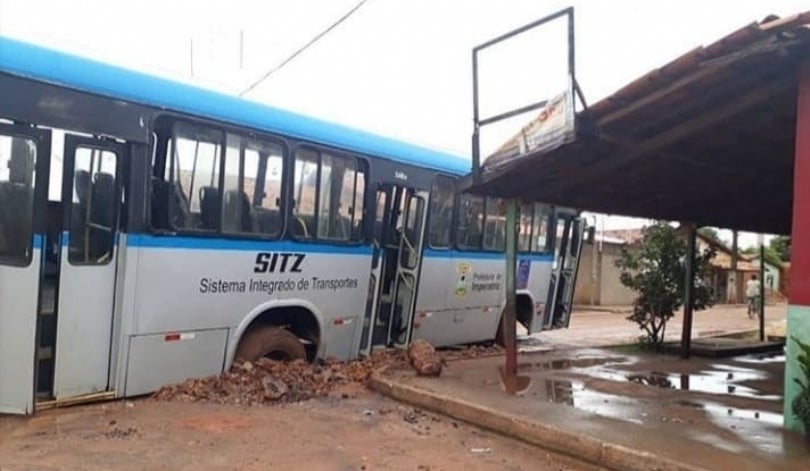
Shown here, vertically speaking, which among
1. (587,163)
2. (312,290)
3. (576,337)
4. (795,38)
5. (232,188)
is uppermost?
(795,38)

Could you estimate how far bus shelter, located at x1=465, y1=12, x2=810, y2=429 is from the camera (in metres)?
5.53

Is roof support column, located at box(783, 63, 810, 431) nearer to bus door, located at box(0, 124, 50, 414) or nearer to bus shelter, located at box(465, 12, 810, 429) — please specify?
bus shelter, located at box(465, 12, 810, 429)

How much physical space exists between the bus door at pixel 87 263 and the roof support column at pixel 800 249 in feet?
18.5

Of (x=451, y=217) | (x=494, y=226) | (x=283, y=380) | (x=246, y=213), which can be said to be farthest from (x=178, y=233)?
(x=494, y=226)

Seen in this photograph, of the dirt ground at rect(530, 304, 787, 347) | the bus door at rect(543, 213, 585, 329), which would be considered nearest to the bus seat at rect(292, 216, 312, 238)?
the bus door at rect(543, 213, 585, 329)

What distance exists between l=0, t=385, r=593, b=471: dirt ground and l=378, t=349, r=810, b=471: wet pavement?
609 mm

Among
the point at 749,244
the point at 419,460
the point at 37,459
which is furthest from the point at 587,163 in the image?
the point at 749,244

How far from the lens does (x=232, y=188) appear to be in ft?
22.6

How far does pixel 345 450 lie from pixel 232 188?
2901mm

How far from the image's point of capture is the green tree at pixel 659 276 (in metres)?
11.9

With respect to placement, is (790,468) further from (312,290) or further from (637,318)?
(637,318)

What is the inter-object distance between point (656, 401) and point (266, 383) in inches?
159

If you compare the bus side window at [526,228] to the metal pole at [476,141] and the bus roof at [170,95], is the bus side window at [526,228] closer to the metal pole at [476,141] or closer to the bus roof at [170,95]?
the bus roof at [170,95]

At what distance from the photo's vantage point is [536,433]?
5.77m
